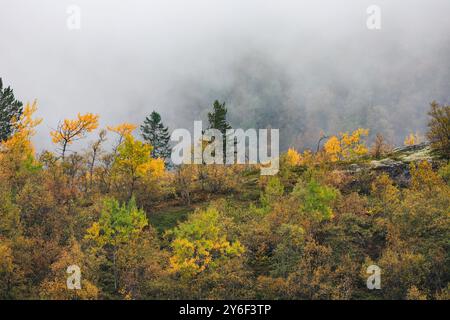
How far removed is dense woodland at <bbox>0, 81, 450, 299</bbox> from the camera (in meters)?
35.2

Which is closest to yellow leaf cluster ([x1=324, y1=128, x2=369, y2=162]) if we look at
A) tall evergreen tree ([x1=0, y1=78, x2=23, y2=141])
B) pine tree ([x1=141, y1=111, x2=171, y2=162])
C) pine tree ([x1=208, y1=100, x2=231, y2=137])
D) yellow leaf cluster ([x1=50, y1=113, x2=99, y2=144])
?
pine tree ([x1=208, y1=100, x2=231, y2=137])

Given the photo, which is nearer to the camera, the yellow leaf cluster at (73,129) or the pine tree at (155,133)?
the yellow leaf cluster at (73,129)

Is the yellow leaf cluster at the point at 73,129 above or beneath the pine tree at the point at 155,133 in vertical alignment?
beneath

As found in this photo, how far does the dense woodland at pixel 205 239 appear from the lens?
116ft

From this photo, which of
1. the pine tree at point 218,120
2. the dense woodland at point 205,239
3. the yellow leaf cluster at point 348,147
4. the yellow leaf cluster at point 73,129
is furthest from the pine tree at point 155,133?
the dense woodland at point 205,239

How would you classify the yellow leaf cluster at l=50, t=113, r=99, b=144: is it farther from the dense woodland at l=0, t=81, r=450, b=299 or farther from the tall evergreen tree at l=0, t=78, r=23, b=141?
the tall evergreen tree at l=0, t=78, r=23, b=141

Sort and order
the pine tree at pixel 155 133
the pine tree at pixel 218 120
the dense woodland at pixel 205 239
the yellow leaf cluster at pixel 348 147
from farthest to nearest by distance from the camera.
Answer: the pine tree at pixel 155 133
the yellow leaf cluster at pixel 348 147
the pine tree at pixel 218 120
the dense woodland at pixel 205 239

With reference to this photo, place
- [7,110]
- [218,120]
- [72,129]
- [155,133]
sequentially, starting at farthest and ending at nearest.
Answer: [155,133], [218,120], [7,110], [72,129]

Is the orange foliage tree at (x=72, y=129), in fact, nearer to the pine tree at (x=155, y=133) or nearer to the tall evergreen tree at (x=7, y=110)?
the tall evergreen tree at (x=7, y=110)

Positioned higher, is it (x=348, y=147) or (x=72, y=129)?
(x=348, y=147)

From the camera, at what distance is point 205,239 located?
37188 millimetres

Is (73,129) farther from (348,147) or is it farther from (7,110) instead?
(348,147)

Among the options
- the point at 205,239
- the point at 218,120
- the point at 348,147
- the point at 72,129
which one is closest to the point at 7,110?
the point at 72,129
